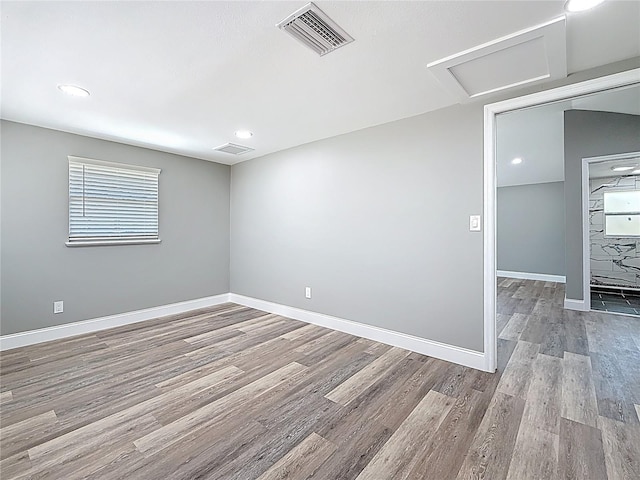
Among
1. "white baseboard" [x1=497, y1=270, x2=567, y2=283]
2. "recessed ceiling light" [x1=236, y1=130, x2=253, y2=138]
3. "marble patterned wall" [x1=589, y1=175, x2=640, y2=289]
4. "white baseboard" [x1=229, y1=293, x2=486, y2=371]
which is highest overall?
"recessed ceiling light" [x1=236, y1=130, x2=253, y2=138]

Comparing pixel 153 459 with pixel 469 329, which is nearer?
pixel 153 459

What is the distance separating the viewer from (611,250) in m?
5.75

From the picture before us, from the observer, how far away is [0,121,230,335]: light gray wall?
9.73 feet

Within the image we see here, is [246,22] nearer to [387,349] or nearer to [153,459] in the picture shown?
[153,459]

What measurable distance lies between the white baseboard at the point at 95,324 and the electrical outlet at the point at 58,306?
6.7 inches

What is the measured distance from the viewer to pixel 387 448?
63.0 inches

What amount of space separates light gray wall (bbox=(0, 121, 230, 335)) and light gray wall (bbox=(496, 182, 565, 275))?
6370 mm

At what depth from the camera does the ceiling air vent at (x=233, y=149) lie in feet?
12.4

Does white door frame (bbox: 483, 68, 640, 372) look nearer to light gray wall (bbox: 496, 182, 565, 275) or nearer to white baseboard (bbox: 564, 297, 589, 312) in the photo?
white baseboard (bbox: 564, 297, 589, 312)

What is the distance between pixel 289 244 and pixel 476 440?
115 inches

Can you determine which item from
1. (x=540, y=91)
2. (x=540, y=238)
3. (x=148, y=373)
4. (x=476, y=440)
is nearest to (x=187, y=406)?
(x=148, y=373)

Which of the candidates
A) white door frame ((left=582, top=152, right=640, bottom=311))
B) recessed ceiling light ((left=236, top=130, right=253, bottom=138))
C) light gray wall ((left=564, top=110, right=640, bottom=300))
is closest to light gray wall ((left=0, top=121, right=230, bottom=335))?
recessed ceiling light ((left=236, top=130, right=253, bottom=138))

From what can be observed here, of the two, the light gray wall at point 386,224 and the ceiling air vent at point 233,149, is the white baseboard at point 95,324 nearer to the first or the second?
the light gray wall at point 386,224

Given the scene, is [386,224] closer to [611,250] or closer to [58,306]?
[58,306]
